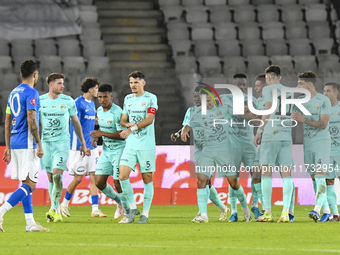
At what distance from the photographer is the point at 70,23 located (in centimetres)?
1748

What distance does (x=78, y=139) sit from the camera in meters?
10.2

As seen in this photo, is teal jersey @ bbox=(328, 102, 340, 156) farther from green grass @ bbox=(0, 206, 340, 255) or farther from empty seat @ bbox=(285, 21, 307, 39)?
empty seat @ bbox=(285, 21, 307, 39)

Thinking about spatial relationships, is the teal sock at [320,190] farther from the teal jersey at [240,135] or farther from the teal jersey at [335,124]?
the teal jersey at [240,135]

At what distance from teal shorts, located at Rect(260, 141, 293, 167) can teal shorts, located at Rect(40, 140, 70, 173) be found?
3086 millimetres

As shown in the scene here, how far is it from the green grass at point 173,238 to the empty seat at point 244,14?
38.0 ft

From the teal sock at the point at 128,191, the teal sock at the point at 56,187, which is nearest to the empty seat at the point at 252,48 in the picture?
the teal sock at the point at 56,187

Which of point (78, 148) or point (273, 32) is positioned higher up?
point (273, 32)

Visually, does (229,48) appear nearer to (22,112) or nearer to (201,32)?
(201,32)

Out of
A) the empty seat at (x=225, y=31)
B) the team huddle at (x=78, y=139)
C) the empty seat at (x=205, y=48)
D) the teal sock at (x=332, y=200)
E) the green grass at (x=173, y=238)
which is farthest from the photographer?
the empty seat at (x=225, y=31)

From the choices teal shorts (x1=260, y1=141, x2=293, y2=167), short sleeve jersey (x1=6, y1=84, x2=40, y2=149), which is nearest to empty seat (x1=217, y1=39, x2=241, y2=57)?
teal shorts (x1=260, y1=141, x2=293, y2=167)

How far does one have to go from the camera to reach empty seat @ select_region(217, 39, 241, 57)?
58.3ft

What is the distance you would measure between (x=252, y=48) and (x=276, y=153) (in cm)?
996

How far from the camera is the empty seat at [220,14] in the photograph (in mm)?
18922

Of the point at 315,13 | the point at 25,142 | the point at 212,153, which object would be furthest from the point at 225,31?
the point at 25,142
